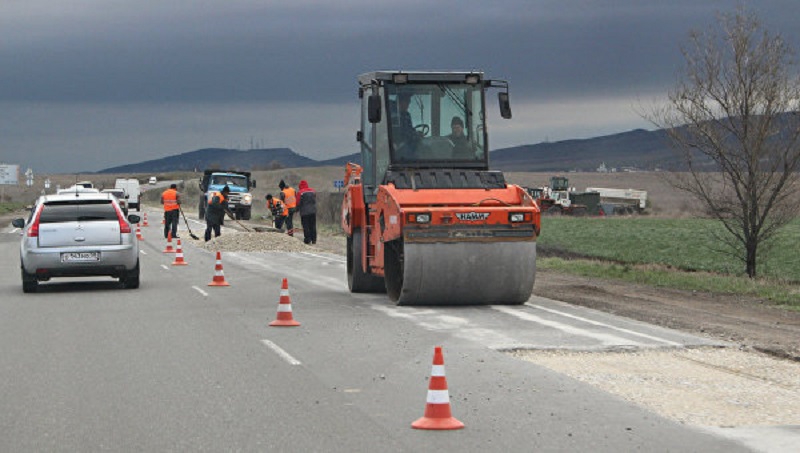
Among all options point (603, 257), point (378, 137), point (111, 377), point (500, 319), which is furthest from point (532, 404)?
point (603, 257)

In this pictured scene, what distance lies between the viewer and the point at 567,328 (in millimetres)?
15484

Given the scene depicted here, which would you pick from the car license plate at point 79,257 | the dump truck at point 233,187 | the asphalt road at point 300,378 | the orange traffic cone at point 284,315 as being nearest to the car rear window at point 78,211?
the car license plate at point 79,257

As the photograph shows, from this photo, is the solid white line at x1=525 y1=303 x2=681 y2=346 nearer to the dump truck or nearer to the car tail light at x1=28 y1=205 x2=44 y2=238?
the car tail light at x1=28 y1=205 x2=44 y2=238

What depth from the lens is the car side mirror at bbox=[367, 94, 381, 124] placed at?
61.4ft

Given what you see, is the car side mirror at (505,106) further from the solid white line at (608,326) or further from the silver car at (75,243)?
the silver car at (75,243)

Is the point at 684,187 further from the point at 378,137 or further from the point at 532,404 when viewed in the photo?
the point at 532,404

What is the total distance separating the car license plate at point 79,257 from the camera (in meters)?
21.0

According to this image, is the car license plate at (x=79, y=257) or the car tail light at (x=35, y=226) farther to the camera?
the car tail light at (x=35, y=226)

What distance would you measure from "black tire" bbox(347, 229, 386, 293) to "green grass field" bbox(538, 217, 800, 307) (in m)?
6.52

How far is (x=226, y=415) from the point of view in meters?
9.31

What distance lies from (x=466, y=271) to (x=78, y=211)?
7.79m

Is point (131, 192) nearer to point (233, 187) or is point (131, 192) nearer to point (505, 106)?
point (233, 187)

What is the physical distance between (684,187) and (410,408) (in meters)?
17.5

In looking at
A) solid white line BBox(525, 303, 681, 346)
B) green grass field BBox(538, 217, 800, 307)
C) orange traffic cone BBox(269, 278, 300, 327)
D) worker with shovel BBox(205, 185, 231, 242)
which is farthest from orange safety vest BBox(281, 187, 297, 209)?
orange traffic cone BBox(269, 278, 300, 327)
